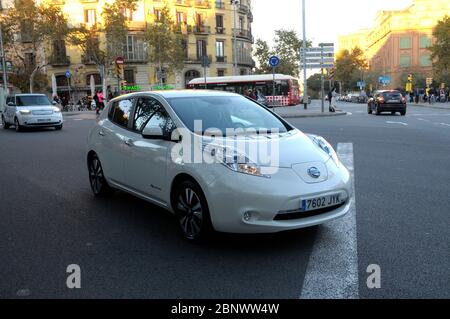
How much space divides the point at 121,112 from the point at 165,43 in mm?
49446

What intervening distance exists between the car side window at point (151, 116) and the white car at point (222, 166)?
14 millimetres

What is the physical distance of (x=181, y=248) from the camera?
181 inches

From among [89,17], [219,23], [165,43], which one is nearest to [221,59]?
[219,23]

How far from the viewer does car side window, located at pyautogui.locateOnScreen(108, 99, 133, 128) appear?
6.15 m

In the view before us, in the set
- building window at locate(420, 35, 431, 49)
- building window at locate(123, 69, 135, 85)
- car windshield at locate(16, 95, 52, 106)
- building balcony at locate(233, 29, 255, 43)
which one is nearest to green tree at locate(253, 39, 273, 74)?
building balcony at locate(233, 29, 255, 43)

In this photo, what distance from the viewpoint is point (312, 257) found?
4.27 m

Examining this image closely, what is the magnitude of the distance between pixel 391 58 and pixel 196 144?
334 feet

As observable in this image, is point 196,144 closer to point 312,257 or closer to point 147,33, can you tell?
point 312,257

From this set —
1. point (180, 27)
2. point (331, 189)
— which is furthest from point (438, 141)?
point (180, 27)

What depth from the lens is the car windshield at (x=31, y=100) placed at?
795 inches

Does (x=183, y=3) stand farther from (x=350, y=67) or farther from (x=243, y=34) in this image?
(x=350, y=67)

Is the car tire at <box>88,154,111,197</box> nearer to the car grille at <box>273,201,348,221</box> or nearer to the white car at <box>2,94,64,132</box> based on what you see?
the car grille at <box>273,201,348,221</box>

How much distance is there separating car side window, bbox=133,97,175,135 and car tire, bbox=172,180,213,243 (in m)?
0.72

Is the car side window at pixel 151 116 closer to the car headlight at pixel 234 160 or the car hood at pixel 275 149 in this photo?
the car hood at pixel 275 149
